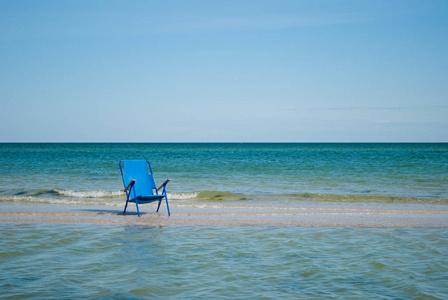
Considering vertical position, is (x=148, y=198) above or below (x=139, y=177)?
below

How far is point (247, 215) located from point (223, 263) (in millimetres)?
4459

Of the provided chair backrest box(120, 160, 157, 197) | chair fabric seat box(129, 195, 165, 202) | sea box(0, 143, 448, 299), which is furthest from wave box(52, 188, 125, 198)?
sea box(0, 143, 448, 299)

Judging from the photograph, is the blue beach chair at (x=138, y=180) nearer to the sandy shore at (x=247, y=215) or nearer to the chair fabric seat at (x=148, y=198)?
the chair fabric seat at (x=148, y=198)

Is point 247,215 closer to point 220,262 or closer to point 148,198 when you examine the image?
point 148,198

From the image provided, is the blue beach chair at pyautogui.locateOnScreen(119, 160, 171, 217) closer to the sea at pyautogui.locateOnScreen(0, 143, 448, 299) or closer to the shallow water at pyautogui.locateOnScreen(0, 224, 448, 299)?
the sea at pyautogui.locateOnScreen(0, 143, 448, 299)

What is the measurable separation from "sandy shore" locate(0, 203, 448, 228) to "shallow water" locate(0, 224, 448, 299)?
895 mm

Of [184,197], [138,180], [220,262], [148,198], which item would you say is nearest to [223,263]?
[220,262]

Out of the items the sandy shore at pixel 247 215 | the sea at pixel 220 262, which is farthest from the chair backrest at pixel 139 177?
the sea at pixel 220 262

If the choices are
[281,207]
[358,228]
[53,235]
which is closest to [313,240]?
[358,228]

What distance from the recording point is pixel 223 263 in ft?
17.3

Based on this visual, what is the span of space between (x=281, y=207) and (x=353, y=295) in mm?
7405

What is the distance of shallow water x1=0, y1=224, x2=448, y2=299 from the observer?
14.1 feet

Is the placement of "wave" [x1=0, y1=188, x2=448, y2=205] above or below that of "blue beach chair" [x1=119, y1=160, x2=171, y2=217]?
below

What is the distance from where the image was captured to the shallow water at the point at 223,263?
4.29 m
